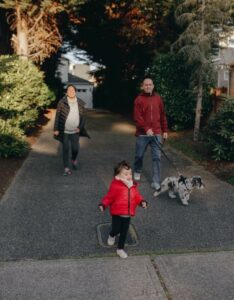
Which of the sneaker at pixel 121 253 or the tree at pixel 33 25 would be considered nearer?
the sneaker at pixel 121 253

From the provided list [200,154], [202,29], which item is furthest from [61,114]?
[202,29]

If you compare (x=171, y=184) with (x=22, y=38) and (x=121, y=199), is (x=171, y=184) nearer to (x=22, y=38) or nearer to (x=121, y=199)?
(x=121, y=199)

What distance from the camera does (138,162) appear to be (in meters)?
7.95

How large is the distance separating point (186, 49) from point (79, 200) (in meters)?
6.86

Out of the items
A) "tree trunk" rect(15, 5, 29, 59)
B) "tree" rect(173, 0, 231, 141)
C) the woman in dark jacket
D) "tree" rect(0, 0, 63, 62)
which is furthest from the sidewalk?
"tree trunk" rect(15, 5, 29, 59)

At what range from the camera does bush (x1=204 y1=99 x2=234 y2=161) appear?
948cm

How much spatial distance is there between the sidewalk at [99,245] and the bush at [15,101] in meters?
1.27

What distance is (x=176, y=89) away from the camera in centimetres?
1441

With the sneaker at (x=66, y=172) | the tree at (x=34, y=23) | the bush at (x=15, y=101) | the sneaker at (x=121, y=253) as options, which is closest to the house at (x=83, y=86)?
the tree at (x=34, y=23)

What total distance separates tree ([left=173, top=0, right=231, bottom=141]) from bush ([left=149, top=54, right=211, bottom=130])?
151 cm

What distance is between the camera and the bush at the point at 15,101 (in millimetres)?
9805

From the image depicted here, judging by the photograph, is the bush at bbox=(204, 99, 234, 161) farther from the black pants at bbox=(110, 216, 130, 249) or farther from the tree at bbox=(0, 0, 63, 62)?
the tree at bbox=(0, 0, 63, 62)

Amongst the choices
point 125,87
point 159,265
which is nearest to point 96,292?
point 159,265

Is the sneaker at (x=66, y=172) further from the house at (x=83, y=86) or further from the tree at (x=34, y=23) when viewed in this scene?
the house at (x=83, y=86)
